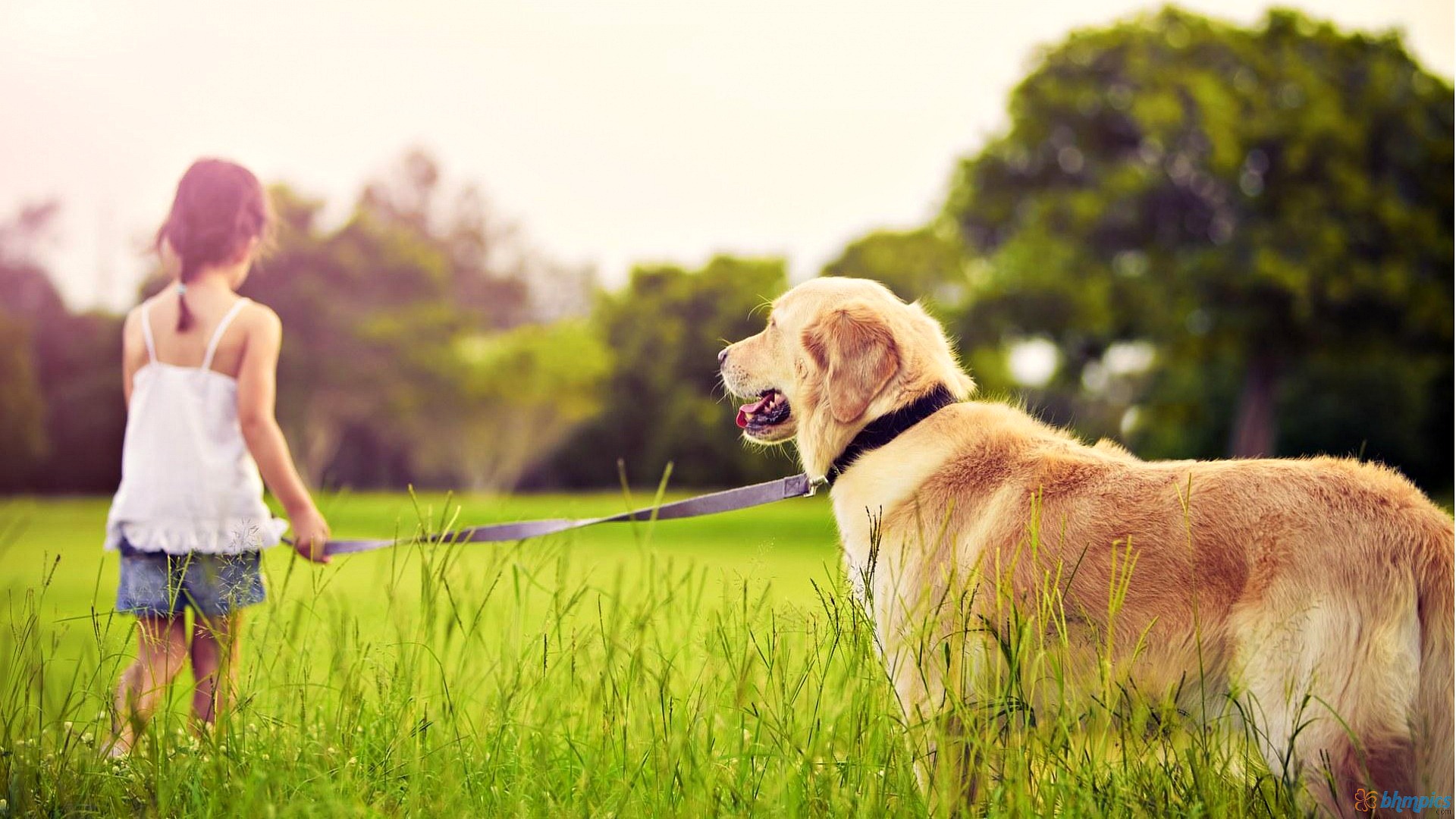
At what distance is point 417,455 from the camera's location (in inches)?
1398

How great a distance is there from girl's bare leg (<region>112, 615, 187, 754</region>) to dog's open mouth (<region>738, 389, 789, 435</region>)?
185cm

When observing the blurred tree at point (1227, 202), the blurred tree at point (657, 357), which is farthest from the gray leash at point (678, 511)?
the blurred tree at point (657, 357)

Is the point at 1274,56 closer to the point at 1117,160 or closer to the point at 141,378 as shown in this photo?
the point at 1117,160

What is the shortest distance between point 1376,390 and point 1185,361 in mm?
9924

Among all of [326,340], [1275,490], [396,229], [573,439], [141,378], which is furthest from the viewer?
[573,439]

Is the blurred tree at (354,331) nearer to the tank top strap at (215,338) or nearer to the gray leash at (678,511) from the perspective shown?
the tank top strap at (215,338)

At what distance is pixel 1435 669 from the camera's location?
2545 mm

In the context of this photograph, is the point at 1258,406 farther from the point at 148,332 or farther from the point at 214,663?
the point at 148,332

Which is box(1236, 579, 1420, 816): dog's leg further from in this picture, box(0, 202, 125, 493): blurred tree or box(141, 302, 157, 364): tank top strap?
box(0, 202, 125, 493): blurred tree

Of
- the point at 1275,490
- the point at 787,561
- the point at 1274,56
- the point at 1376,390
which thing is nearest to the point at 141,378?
the point at 1275,490

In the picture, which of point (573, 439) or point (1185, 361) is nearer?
point (1185, 361)

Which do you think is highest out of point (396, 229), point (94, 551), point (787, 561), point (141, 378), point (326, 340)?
point (396, 229)

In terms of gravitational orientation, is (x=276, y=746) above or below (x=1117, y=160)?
below
